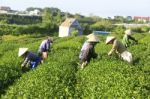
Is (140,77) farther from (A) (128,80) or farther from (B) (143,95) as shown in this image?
(B) (143,95)

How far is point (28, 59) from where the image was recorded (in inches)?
608

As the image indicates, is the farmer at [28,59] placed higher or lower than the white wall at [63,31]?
higher

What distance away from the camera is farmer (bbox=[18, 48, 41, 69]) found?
602 inches

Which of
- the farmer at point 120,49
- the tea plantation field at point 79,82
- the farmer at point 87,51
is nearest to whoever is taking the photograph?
the tea plantation field at point 79,82

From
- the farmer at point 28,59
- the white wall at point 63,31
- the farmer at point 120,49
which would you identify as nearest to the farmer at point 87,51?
the farmer at point 120,49

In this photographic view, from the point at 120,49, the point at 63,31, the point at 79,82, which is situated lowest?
the point at 63,31

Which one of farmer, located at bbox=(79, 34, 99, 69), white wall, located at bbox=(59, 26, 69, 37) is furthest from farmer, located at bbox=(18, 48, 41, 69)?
white wall, located at bbox=(59, 26, 69, 37)

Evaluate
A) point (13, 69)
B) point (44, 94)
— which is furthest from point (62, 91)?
point (13, 69)

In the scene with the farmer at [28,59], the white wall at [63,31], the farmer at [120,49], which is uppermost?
the farmer at [120,49]

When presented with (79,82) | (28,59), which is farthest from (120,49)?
(79,82)

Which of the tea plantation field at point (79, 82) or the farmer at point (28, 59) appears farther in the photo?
the farmer at point (28, 59)

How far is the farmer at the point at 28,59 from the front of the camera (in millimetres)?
15281

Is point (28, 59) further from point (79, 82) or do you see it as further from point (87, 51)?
point (79, 82)

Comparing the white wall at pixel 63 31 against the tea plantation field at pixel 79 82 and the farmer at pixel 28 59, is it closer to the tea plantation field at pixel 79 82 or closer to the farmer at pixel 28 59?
the farmer at pixel 28 59
